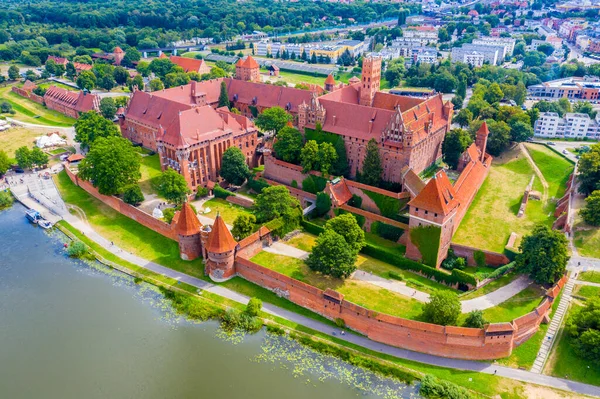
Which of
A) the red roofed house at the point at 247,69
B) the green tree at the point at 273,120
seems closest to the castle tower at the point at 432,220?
the green tree at the point at 273,120

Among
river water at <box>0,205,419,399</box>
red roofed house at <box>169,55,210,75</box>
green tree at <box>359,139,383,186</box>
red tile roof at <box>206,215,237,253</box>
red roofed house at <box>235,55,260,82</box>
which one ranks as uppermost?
red roofed house at <box>235,55,260,82</box>

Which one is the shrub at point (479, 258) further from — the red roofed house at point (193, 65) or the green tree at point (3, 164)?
the red roofed house at point (193, 65)

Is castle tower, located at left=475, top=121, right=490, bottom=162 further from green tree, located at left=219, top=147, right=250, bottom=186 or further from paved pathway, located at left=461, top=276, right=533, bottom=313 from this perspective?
green tree, located at left=219, top=147, right=250, bottom=186

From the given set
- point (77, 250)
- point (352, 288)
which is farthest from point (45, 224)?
point (352, 288)

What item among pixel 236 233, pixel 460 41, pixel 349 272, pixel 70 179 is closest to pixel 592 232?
pixel 349 272

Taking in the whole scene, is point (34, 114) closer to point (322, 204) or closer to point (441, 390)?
point (322, 204)

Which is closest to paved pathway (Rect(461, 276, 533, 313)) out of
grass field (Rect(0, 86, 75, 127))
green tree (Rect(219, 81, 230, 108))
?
green tree (Rect(219, 81, 230, 108))
